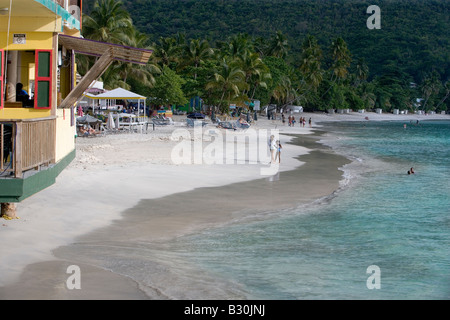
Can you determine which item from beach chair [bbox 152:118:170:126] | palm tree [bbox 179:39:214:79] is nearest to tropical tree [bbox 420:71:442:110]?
palm tree [bbox 179:39:214:79]

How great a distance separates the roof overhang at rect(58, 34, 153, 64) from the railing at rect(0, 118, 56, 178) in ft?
13.5

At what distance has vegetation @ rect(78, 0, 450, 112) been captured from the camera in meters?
61.4

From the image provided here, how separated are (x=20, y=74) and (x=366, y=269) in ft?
34.4

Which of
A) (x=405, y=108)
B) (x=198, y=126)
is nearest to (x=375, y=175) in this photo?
(x=198, y=126)

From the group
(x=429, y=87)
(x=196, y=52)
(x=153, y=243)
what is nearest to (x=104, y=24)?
(x=196, y=52)

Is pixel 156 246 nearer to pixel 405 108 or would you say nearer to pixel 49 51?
pixel 49 51

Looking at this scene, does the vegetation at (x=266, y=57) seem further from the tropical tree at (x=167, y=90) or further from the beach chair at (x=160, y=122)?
the beach chair at (x=160, y=122)

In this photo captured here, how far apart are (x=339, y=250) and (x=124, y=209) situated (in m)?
5.43

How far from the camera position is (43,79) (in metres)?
13.5

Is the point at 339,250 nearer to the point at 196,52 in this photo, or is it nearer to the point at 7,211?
the point at 7,211

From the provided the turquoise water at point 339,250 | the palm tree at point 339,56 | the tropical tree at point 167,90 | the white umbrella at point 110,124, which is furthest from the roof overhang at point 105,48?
the palm tree at point 339,56

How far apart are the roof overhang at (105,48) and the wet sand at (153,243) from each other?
3.84 metres

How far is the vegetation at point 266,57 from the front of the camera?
61.4 metres

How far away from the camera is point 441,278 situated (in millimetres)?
10648
